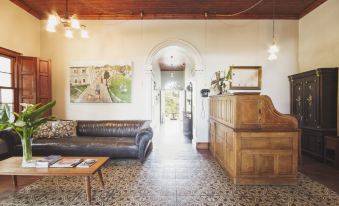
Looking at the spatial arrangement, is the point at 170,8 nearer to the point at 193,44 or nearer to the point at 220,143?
the point at 193,44

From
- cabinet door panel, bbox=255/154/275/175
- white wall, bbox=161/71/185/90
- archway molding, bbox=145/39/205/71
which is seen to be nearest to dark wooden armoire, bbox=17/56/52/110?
archway molding, bbox=145/39/205/71

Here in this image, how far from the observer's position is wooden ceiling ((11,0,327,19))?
496 cm

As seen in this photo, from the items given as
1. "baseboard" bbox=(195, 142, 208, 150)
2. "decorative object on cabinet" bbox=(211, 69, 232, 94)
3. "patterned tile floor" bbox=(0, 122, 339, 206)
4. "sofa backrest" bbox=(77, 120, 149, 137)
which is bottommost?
"patterned tile floor" bbox=(0, 122, 339, 206)

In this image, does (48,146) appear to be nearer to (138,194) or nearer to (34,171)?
(34,171)

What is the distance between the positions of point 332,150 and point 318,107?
92cm

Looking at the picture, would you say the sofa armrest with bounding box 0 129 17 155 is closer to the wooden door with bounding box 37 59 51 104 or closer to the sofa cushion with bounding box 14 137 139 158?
the sofa cushion with bounding box 14 137 139 158

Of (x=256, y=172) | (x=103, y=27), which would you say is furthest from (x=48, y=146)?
(x=256, y=172)

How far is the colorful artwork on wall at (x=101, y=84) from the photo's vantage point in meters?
5.70

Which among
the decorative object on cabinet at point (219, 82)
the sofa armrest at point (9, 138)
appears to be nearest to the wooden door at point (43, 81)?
the sofa armrest at point (9, 138)

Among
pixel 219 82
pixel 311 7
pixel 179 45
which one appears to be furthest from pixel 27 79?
pixel 311 7

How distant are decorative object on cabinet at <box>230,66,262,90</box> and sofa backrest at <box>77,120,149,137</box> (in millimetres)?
2671

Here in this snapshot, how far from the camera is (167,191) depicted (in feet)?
10.0

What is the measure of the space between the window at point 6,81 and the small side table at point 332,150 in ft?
22.8

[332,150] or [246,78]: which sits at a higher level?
[246,78]
